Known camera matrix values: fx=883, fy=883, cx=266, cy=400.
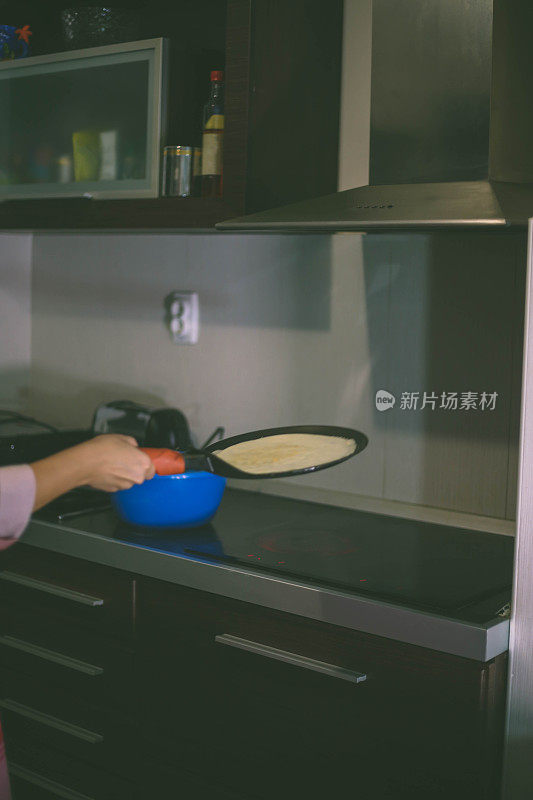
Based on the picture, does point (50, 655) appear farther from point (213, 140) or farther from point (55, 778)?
point (213, 140)

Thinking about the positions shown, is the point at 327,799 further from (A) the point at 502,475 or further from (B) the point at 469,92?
(B) the point at 469,92

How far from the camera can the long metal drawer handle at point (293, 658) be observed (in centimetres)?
138

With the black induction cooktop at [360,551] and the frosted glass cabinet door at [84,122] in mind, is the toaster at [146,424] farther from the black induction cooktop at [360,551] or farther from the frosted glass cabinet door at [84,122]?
the frosted glass cabinet door at [84,122]

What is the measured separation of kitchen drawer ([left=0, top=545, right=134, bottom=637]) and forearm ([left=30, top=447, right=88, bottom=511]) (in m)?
0.47

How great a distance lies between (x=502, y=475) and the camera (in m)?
1.81

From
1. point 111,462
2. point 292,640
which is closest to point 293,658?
point 292,640

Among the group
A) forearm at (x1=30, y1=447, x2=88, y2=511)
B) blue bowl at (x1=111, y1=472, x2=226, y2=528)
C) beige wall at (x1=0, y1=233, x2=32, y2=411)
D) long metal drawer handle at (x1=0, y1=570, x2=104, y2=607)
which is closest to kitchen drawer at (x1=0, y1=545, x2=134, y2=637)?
long metal drawer handle at (x1=0, y1=570, x2=104, y2=607)

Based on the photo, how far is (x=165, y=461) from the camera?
4.63 ft

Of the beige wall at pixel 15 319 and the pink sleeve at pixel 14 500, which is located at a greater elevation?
the beige wall at pixel 15 319

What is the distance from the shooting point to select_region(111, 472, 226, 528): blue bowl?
69.5 inches

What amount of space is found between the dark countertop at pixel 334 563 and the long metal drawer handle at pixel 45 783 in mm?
492

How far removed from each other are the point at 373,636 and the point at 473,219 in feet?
2.18

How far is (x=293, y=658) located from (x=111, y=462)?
0.45 m

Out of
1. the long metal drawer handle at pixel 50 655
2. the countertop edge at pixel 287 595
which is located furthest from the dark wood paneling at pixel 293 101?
the long metal drawer handle at pixel 50 655
